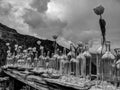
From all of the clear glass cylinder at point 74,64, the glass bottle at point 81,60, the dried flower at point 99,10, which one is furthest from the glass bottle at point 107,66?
the clear glass cylinder at point 74,64

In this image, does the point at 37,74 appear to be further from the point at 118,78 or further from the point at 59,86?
the point at 118,78

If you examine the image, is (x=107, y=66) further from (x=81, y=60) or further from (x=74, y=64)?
(x=74, y=64)

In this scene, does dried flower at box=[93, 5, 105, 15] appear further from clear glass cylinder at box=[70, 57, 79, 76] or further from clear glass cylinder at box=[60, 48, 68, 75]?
clear glass cylinder at box=[60, 48, 68, 75]

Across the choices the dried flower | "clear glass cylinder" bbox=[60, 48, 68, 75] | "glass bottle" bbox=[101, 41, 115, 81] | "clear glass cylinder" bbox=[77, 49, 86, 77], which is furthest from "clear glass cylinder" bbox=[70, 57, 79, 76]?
the dried flower

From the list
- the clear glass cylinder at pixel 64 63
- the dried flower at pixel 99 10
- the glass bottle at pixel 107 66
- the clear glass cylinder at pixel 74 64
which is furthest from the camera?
the clear glass cylinder at pixel 64 63

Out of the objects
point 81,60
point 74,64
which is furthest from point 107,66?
point 74,64

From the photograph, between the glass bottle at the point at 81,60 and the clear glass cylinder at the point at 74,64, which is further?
the clear glass cylinder at the point at 74,64

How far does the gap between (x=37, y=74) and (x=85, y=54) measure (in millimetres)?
5451

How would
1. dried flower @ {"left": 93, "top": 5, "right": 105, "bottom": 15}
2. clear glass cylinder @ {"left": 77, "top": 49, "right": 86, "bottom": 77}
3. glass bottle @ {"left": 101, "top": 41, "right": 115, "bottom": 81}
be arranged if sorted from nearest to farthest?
1. dried flower @ {"left": 93, "top": 5, "right": 105, "bottom": 15}
2. glass bottle @ {"left": 101, "top": 41, "right": 115, "bottom": 81}
3. clear glass cylinder @ {"left": 77, "top": 49, "right": 86, "bottom": 77}

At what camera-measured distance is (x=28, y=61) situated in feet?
58.3

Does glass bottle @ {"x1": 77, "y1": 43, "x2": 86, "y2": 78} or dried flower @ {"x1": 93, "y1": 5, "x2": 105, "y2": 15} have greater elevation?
dried flower @ {"x1": 93, "y1": 5, "x2": 105, "y2": 15}

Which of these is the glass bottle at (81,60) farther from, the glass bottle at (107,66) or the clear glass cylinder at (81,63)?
the glass bottle at (107,66)

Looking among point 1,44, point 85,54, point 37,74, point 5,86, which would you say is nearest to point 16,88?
point 5,86

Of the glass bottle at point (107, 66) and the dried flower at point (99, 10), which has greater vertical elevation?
the dried flower at point (99, 10)
